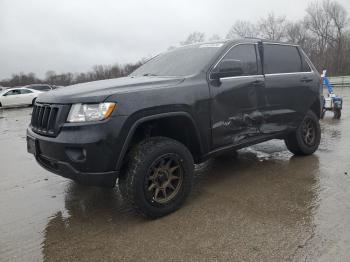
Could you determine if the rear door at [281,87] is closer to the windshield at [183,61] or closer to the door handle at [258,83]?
the door handle at [258,83]

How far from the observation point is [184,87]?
3736 mm

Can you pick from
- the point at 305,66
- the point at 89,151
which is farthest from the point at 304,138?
the point at 89,151

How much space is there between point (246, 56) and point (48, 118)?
2.63 meters

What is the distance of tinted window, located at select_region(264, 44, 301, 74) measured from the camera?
4910 mm

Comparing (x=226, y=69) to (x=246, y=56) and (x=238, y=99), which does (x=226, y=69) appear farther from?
(x=246, y=56)

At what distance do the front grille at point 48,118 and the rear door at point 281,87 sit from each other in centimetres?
260

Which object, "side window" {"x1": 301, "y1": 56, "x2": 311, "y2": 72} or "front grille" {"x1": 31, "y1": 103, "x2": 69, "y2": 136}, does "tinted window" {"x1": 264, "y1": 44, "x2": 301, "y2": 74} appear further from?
"front grille" {"x1": 31, "y1": 103, "x2": 69, "y2": 136}

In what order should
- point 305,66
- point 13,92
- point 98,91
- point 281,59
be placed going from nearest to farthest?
point 98,91, point 281,59, point 305,66, point 13,92

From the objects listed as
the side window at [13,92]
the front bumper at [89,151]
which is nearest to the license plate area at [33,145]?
the front bumper at [89,151]

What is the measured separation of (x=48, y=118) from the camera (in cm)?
353

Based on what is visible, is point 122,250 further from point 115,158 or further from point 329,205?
point 329,205

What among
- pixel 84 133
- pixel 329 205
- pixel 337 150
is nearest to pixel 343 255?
pixel 329 205

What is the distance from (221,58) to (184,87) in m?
0.78

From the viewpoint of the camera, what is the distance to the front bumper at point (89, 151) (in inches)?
125
